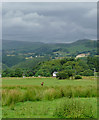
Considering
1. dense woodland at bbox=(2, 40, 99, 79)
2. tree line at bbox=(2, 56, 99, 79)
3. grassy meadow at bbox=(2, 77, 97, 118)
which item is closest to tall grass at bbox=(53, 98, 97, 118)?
grassy meadow at bbox=(2, 77, 97, 118)

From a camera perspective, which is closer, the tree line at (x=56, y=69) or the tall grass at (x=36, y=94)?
the tall grass at (x=36, y=94)

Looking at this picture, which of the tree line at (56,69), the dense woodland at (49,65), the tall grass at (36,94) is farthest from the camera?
the dense woodland at (49,65)

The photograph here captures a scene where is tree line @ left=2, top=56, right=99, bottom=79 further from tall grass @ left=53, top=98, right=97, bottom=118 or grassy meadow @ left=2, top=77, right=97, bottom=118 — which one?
tall grass @ left=53, top=98, right=97, bottom=118

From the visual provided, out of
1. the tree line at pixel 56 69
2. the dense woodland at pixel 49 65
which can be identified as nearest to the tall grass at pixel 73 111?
the dense woodland at pixel 49 65

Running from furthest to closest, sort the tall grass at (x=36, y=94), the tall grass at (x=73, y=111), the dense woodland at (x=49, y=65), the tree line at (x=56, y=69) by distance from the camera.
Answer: the dense woodland at (x=49, y=65)
the tree line at (x=56, y=69)
the tall grass at (x=36, y=94)
the tall grass at (x=73, y=111)

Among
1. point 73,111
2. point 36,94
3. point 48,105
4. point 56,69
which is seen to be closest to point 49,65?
point 56,69

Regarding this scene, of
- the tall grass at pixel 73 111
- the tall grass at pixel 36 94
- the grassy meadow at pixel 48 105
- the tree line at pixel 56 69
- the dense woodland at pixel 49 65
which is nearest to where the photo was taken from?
the tall grass at pixel 73 111

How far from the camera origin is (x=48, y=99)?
8938mm

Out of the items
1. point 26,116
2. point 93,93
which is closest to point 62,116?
point 26,116

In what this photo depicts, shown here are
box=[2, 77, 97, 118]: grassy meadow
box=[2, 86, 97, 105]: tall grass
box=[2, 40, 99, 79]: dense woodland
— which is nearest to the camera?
box=[2, 77, 97, 118]: grassy meadow

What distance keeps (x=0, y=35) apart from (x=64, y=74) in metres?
29.4

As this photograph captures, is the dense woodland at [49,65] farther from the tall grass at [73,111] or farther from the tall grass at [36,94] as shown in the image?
the tall grass at [73,111]

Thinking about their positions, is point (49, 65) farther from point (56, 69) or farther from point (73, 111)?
point (73, 111)

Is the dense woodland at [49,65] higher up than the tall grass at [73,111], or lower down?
higher up
